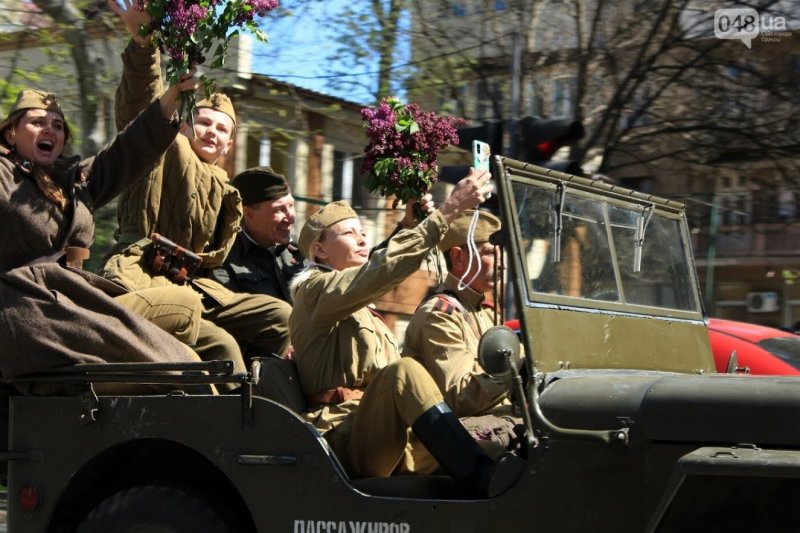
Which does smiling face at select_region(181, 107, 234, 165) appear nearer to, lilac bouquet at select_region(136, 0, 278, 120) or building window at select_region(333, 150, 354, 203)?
lilac bouquet at select_region(136, 0, 278, 120)

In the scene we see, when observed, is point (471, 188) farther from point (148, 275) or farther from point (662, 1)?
point (662, 1)

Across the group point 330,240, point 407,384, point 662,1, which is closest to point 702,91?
point 662,1

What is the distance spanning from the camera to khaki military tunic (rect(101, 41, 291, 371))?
16.7ft

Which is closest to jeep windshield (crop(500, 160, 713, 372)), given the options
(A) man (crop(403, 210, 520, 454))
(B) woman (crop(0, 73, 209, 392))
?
(A) man (crop(403, 210, 520, 454))

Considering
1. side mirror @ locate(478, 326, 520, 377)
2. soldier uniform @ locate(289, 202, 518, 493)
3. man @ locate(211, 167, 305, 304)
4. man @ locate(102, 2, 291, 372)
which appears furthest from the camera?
man @ locate(211, 167, 305, 304)

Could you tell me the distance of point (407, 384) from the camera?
3.98 metres

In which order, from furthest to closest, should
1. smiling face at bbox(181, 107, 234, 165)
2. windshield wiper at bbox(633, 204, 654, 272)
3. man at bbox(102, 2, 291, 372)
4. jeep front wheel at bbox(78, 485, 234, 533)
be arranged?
smiling face at bbox(181, 107, 234, 165) → man at bbox(102, 2, 291, 372) → windshield wiper at bbox(633, 204, 654, 272) → jeep front wheel at bbox(78, 485, 234, 533)


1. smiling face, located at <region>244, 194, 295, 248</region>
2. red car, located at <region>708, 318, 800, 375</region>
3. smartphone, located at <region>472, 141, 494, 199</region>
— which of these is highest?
smartphone, located at <region>472, 141, 494, 199</region>

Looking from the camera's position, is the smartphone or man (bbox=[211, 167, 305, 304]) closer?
the smartphone

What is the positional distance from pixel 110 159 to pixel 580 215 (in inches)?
74.3

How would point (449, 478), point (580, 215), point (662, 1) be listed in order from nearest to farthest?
point (449, 478) < point (580, 215) < point (662, 1)

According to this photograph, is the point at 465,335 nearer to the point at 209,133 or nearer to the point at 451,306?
the point at 451,306

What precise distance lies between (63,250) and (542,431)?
6.63ft

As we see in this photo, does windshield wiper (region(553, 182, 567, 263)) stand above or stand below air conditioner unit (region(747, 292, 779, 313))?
above
